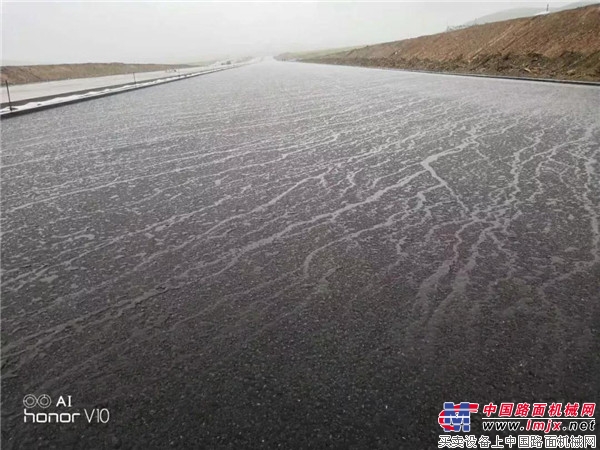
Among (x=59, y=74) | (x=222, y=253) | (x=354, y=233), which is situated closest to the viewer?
(x=222, y=253)

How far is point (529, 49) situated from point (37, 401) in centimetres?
4335

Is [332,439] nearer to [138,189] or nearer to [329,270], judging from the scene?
[329,270]

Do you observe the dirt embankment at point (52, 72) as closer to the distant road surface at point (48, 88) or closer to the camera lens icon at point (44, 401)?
the distant road surface at point (48, 88)

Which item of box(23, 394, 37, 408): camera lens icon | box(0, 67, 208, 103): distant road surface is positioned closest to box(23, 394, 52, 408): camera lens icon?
box(23, 394, 37, 408): camera lens icon

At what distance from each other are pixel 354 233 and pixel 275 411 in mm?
2922

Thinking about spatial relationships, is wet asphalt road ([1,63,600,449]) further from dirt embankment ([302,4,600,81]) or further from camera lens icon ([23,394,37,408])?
dirt embankment ([302,4,600,81])

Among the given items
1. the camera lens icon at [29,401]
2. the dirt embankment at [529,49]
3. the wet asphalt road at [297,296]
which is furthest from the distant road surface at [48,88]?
the dirt embankment at [529,49]

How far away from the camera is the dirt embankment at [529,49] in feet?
94.1

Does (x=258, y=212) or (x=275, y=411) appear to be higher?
(x=258, y=212)

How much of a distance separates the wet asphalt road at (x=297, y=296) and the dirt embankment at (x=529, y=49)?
2599 centimetres

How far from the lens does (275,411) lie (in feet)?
8.29

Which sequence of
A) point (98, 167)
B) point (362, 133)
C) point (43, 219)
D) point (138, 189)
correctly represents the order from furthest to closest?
1. point (362, 133)
2. point (98, 167)
3. point (138, 189)
4. point (43, 219)

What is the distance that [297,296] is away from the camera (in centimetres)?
378

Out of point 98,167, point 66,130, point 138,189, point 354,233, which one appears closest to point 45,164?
point 98,167
